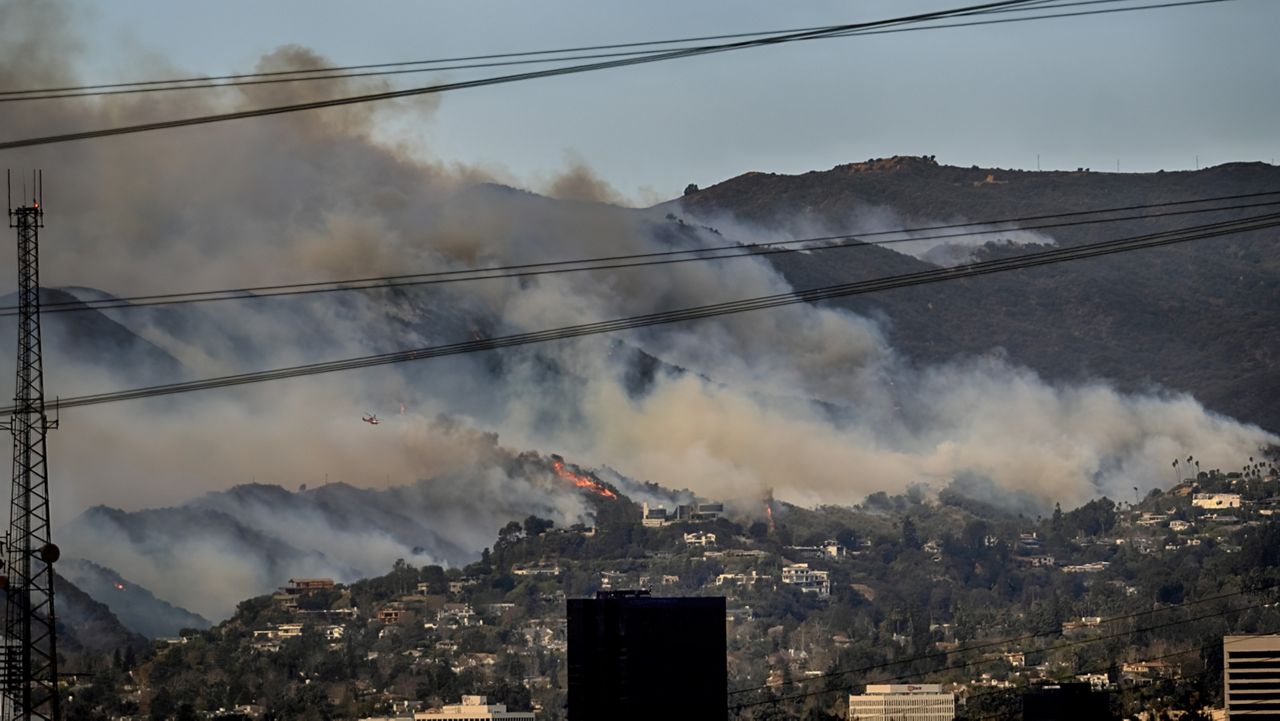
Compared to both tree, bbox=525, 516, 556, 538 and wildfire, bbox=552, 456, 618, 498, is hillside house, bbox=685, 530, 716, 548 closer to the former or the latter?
wildfire, bbox=552, 456, 618, 498

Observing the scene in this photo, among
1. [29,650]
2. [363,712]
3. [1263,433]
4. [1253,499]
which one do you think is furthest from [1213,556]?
[29,650]

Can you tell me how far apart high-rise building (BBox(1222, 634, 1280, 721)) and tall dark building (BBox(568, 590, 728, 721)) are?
5146 centimetres

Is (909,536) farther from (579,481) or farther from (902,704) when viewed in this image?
(902,704)

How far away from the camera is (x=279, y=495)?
16538 centimetres

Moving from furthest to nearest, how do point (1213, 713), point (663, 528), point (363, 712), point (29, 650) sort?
1. point (663, 528)
2. point (363, 712)
3. point (1213, 713)
4. point (29, 650)

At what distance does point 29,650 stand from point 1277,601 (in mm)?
120053

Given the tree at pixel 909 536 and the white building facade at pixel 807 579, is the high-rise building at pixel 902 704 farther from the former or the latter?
the tree at pixel 909 536

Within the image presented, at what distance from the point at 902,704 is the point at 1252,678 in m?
20.7

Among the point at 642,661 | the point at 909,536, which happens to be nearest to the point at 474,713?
the point at 909,536

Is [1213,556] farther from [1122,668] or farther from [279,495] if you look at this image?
[279,495]

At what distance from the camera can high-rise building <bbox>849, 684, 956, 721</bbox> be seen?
431 ft

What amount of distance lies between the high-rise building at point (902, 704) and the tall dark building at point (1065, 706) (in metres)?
30.2

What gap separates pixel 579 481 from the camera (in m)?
185

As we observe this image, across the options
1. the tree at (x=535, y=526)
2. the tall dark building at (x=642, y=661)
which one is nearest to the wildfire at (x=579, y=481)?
the tree at (x=535, y=526)
